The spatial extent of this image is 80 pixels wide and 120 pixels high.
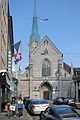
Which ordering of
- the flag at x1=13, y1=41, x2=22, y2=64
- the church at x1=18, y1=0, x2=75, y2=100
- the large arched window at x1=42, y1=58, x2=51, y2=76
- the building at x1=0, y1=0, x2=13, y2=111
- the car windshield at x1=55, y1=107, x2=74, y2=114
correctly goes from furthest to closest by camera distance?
the large arched window at x1=42, y1=58, x2=51, y2=76 < the church at x1=18, y1=0, x2=75, y2=100 < the flag at x1=13, y1=41, x2=22, y2=64 < the building at x1=0, y1=0, x2=13, y2=111 < the car windshield at x1=55, y1=107, x2=74, y2=114

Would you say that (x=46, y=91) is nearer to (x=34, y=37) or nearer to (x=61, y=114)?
(x=34, y=37)

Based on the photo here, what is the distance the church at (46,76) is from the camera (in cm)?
7544

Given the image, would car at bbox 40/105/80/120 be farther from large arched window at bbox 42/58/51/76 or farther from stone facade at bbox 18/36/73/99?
large arched window at bbox 42/58/51/76

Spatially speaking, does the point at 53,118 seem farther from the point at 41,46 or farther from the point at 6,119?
the point at 41,46

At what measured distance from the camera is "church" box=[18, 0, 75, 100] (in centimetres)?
7544

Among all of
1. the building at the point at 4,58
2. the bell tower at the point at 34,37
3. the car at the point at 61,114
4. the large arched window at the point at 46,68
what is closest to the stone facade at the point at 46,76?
the large arched window at the point at 46,68

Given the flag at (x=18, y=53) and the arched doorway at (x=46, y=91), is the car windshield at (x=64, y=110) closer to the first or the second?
the flag at (x=18, y=53)

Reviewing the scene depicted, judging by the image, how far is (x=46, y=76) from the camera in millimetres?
76688

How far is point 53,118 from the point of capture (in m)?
12.7

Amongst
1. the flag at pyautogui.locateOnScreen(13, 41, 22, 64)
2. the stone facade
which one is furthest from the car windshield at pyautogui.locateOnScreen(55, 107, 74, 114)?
the stone facade

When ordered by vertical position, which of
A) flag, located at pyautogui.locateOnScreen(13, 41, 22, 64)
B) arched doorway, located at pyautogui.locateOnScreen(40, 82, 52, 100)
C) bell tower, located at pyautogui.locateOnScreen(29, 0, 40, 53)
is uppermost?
bell tower, located at pyautogui.locateOnScreen(29, 0, 40, 53)

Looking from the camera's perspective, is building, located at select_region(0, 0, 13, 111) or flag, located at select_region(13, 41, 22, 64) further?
flag, located at select_region(13, 41, 22, 64)

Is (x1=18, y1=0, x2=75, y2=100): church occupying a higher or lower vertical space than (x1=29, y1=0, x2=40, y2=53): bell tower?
lower

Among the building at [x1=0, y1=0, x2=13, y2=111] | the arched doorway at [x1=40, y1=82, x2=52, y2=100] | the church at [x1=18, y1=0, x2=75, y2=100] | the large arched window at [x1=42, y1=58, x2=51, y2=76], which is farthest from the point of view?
the large arched window at [x1=42, y1=58, x2=51, y2=76]
